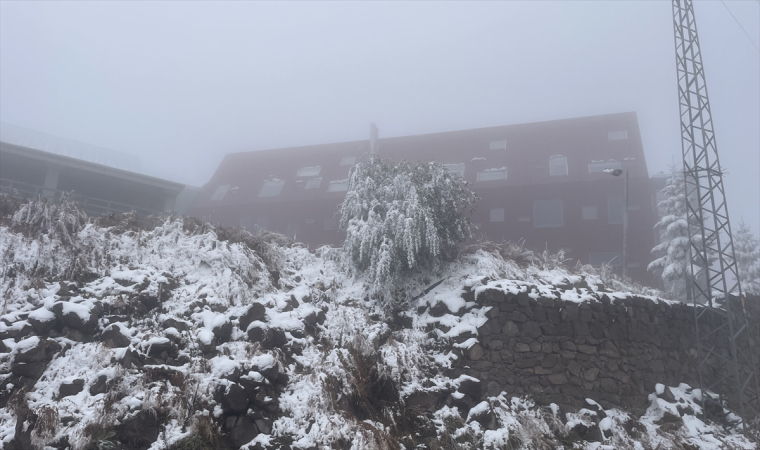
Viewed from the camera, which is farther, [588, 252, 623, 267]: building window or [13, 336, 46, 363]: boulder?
[588, 252, 623, 267]: building window

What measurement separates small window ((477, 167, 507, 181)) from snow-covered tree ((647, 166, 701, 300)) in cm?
632

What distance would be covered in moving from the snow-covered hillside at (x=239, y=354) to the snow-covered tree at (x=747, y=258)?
52.4ft

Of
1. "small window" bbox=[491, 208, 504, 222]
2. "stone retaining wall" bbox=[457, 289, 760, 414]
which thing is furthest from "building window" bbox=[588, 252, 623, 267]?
"stone retaining wall" bbox=[457, 289, 760, 414]

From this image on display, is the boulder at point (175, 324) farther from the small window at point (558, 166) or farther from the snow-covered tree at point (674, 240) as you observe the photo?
the small window at point (558, 166)

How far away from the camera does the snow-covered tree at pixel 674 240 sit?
1820 cm

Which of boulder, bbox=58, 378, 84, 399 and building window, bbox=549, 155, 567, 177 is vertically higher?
building window, bbox=549, 155, 567, 177

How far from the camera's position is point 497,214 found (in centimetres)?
2120

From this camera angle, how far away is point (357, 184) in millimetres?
12094

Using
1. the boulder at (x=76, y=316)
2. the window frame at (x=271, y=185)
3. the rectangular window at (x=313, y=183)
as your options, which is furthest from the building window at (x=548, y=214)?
the boulder at (x=76, y=316)

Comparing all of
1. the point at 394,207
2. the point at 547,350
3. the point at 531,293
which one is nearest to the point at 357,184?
the point at 394,207

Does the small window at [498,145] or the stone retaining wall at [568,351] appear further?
the small window at [498,145]

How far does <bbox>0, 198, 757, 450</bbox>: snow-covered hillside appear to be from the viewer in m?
6.68

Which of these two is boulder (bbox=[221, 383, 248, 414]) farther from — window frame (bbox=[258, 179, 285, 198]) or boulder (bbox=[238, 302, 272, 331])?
window frame (bbox=[258, 179, 285, 198])

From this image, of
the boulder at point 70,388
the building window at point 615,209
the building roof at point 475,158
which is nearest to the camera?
the boulder at point 70,388
